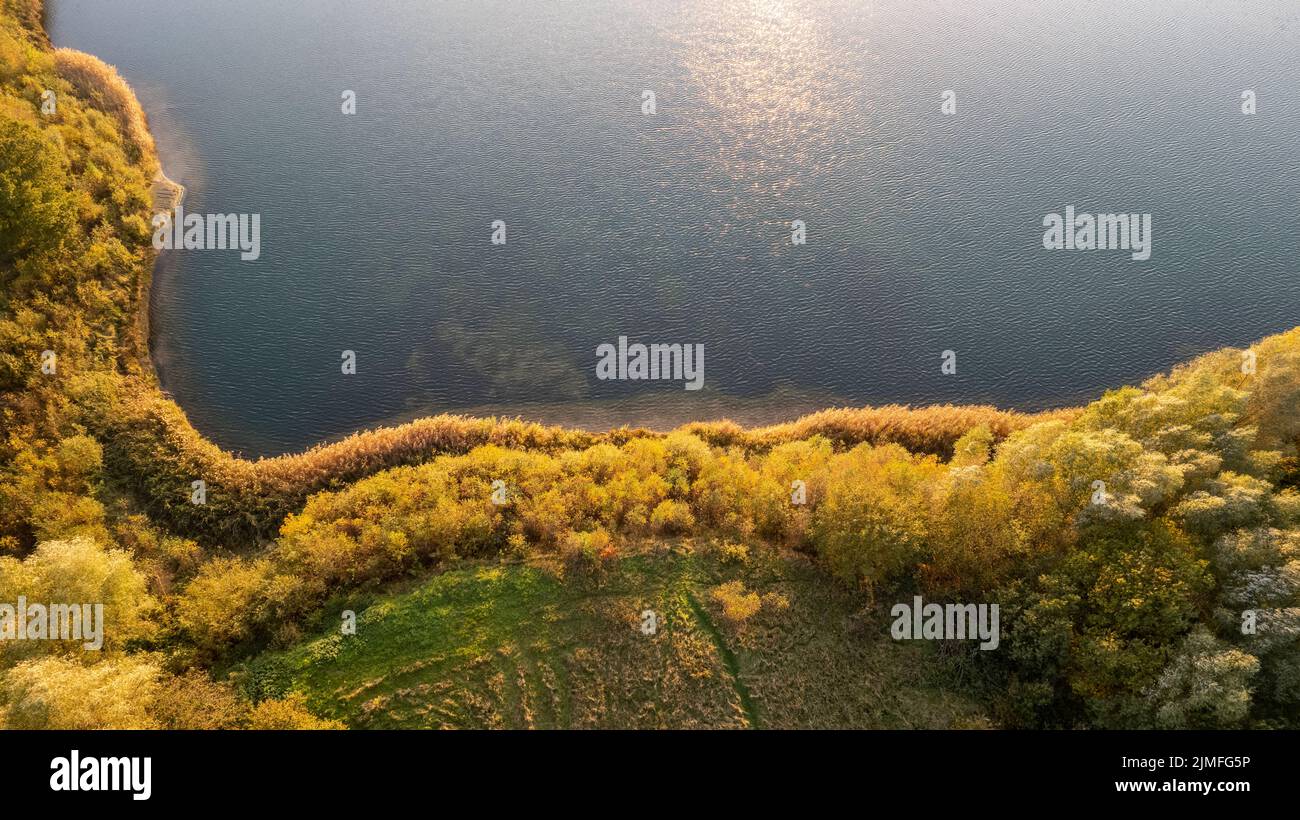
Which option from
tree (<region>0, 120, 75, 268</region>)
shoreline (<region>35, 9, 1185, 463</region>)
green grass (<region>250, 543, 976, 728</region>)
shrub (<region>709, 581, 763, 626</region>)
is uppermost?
tree (<region>0, 120, 75, 268</region>)

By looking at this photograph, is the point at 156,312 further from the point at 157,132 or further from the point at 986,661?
the point at 986,661

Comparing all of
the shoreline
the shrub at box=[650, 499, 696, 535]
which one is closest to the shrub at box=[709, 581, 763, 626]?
the shrub at box=[650, 499, 696, 535]

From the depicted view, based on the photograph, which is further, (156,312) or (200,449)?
(156,312)

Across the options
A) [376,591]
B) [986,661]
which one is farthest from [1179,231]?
[376,591]

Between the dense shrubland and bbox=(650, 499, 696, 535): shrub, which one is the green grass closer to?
the dense shrubland

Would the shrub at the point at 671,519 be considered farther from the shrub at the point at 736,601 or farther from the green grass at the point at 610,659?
the shrub at the point at 736,601

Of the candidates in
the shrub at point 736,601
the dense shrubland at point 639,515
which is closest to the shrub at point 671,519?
the dense shrubland at point 639,515

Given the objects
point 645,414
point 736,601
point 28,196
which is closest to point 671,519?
point 736,601
